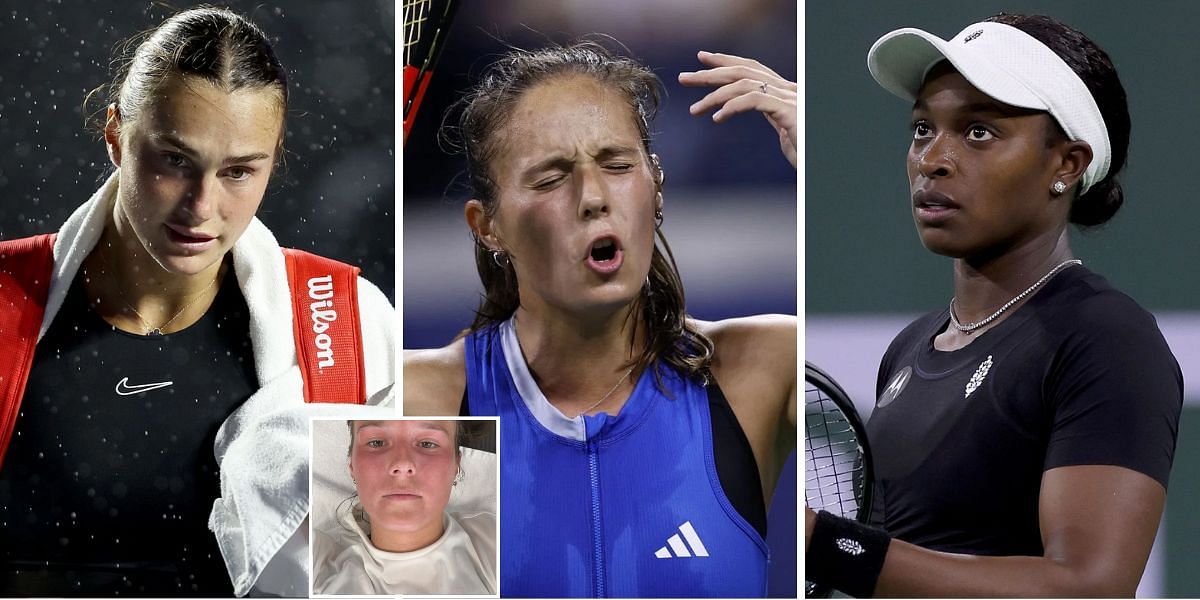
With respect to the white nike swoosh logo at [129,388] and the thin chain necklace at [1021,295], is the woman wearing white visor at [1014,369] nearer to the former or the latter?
the thin chain necklace at [1021,295]

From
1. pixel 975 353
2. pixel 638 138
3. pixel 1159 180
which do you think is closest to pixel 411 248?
pixel 638 138

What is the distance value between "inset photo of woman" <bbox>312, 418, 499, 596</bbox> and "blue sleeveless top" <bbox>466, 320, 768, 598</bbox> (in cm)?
7

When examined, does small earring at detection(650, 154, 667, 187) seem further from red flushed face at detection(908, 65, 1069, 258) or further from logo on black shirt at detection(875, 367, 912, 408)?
logo on black shirt at detection(875, 367, 912, 408)

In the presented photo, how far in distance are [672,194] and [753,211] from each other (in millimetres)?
211

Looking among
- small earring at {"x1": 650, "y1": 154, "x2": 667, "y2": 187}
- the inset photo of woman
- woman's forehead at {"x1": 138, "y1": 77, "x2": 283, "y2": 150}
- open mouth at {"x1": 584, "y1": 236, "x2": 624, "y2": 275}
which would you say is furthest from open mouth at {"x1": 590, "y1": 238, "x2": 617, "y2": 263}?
woman's forehead at {"x1": 138, "y1": 77, "x2": 283, "y2": 150}

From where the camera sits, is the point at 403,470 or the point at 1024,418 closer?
the point at 1024,418

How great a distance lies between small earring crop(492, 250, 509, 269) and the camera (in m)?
2.88

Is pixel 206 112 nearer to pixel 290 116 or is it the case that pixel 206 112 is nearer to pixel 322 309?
pixel 290 116

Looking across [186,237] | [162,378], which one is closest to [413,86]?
[186,237]

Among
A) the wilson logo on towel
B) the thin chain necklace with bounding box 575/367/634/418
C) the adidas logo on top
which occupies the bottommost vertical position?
the adidas logo on top

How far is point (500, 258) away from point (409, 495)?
64 cm

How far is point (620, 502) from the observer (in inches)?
111

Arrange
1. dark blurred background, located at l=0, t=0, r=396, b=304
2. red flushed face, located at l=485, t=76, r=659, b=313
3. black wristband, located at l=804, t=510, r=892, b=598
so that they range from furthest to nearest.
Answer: dark blurred background, located at l=0, t=0, r=396, b=304 → red flushed face, located at l=485, t=76, r=659, b=313 → black wristband, located at l=804, t=510, r=892, b=598

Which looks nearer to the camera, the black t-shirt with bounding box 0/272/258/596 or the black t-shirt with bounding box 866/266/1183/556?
the black t-shirt with bounding box 866/266/1183/556
